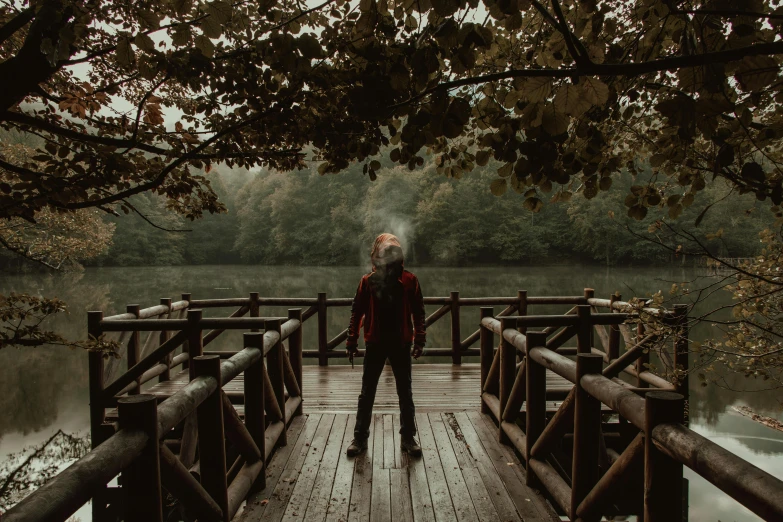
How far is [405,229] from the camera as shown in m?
50.8

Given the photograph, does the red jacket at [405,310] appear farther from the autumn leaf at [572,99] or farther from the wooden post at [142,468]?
the autumn leaf at [572,99]

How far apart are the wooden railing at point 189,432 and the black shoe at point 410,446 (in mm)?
1066

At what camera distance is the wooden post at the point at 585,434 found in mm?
2936

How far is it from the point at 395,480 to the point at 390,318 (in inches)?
48.3

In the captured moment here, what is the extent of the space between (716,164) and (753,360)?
3942 mm

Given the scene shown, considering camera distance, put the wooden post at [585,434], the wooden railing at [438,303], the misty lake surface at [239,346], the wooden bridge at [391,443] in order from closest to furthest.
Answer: the wooden bridge at [391,443] < the wooden post at [585,434] < the wooden railing at [438,303] < the misty lake surface at [239,346]

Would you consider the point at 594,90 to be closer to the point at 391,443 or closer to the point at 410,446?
the point at 410,446

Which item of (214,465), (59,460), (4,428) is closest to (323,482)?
(214,465)

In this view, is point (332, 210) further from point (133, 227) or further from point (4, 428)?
point (4, 428)

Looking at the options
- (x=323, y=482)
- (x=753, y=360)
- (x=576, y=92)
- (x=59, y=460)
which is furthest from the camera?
(x=59, y=460)

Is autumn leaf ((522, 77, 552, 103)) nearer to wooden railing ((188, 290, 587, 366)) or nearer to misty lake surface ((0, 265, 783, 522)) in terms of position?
misty lake surface ((0, 265, 783, 522))

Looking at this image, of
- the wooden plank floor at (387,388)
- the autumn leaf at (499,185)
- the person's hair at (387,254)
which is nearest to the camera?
the autumn leaf at (499,185)

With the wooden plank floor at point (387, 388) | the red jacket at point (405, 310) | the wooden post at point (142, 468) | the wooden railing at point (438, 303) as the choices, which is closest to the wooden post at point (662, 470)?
the wooden post at point (142, 468)

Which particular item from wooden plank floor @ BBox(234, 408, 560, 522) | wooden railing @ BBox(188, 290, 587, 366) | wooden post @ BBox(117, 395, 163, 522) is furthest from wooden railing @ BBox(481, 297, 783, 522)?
wooden railing @ BBox(188, 290, 587, 366)
